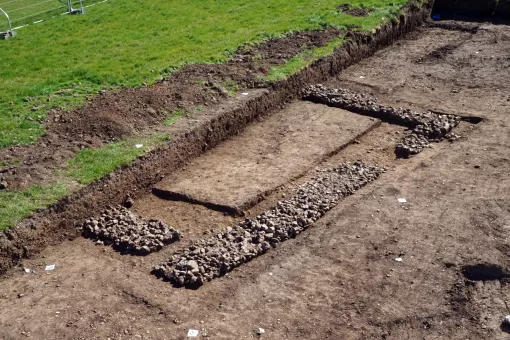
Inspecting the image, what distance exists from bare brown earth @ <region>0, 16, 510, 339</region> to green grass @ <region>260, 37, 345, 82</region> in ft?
10.8

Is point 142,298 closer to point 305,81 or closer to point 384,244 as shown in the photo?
point 384,244

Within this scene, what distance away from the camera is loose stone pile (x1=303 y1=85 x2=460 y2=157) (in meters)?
14.3

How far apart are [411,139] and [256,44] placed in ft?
18.4

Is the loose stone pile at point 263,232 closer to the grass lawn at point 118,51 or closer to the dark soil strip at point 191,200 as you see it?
the dark soil strip at point 191,200

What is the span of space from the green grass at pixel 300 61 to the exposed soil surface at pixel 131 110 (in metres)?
0.23

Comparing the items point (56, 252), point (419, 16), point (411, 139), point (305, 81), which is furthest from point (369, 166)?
point (419, 16)

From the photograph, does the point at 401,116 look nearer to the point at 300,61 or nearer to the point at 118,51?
the point at 300,61

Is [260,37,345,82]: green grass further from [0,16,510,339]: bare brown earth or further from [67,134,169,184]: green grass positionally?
[67,134,169,184]: green grass

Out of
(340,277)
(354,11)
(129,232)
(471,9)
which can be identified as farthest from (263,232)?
(471,9)

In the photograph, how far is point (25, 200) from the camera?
11383mm

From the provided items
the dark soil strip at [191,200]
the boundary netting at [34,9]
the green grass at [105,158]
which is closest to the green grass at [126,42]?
the boundary netting at [34,9]

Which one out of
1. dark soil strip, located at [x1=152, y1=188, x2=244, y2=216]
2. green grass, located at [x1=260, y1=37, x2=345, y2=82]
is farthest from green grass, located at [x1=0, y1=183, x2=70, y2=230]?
green grass, located at [x1=260, y1=37, x2=345, y2=82]

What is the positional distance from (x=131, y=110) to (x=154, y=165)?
69.0 inches

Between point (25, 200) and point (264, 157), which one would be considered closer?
point (25, 200)
